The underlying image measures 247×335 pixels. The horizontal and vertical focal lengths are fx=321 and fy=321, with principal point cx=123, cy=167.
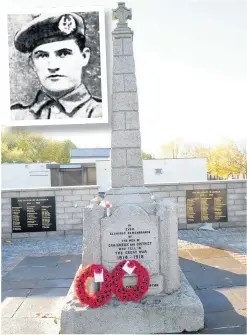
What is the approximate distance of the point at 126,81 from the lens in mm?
5719

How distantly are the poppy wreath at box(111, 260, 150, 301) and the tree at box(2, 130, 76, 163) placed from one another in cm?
4642

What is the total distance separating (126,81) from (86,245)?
9.62 ft

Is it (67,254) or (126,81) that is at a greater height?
(126,81)

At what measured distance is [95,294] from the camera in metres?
4.92

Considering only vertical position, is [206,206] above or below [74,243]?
above

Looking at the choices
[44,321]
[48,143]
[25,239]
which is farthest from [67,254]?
[48,143]

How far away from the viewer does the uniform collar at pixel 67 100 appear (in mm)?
6219

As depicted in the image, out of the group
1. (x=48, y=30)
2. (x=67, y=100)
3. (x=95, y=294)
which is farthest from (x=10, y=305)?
(x=48, y=30)

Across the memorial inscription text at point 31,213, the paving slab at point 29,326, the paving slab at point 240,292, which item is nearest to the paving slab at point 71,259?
the memorial inscription text at point 31,213

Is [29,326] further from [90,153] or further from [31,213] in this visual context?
[90,153]

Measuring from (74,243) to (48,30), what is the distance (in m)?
6.48

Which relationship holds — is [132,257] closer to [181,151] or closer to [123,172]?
[123,172]

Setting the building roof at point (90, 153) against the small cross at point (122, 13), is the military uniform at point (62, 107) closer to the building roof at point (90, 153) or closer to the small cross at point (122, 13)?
the small cross at point (122, 13)

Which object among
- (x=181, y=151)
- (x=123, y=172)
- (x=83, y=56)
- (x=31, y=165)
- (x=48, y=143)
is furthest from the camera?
(x=181, y=151)
